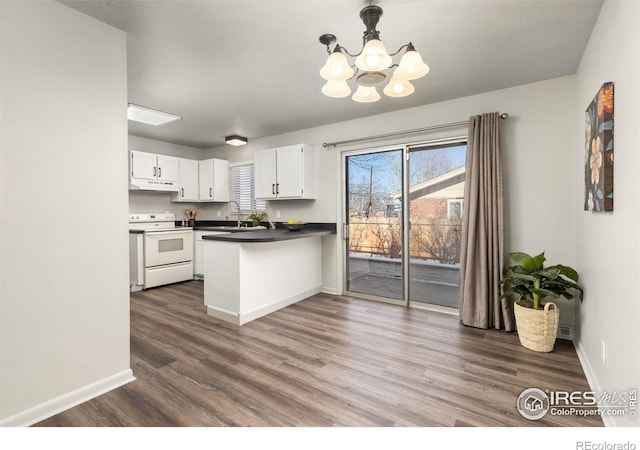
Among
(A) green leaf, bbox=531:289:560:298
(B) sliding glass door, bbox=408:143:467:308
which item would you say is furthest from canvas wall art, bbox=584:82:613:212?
(B) sliding glass door, bbox=408:143:467:308

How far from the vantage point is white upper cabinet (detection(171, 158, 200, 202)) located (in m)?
5.44

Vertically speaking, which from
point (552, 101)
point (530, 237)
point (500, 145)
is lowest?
point (530, 237)

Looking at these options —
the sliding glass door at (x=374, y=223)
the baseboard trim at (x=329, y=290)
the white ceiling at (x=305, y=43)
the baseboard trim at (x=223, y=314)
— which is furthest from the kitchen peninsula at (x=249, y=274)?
the white ceiling at (x=305, y=43)

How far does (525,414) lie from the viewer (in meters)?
1.76

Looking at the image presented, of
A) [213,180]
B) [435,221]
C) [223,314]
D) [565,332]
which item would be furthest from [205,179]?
[565,332]

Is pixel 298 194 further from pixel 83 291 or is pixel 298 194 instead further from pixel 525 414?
pixel 525 414

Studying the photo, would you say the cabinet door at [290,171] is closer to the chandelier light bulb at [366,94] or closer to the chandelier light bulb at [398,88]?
the chandelier light bulb at [366,94]

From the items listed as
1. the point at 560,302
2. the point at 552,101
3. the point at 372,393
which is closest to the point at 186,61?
the point at 372,393

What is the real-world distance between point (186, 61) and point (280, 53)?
804mm

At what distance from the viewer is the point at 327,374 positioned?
2219 millimetres

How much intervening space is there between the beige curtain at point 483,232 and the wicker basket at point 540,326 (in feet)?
→ 1.22

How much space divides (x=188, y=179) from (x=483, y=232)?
188 inches
